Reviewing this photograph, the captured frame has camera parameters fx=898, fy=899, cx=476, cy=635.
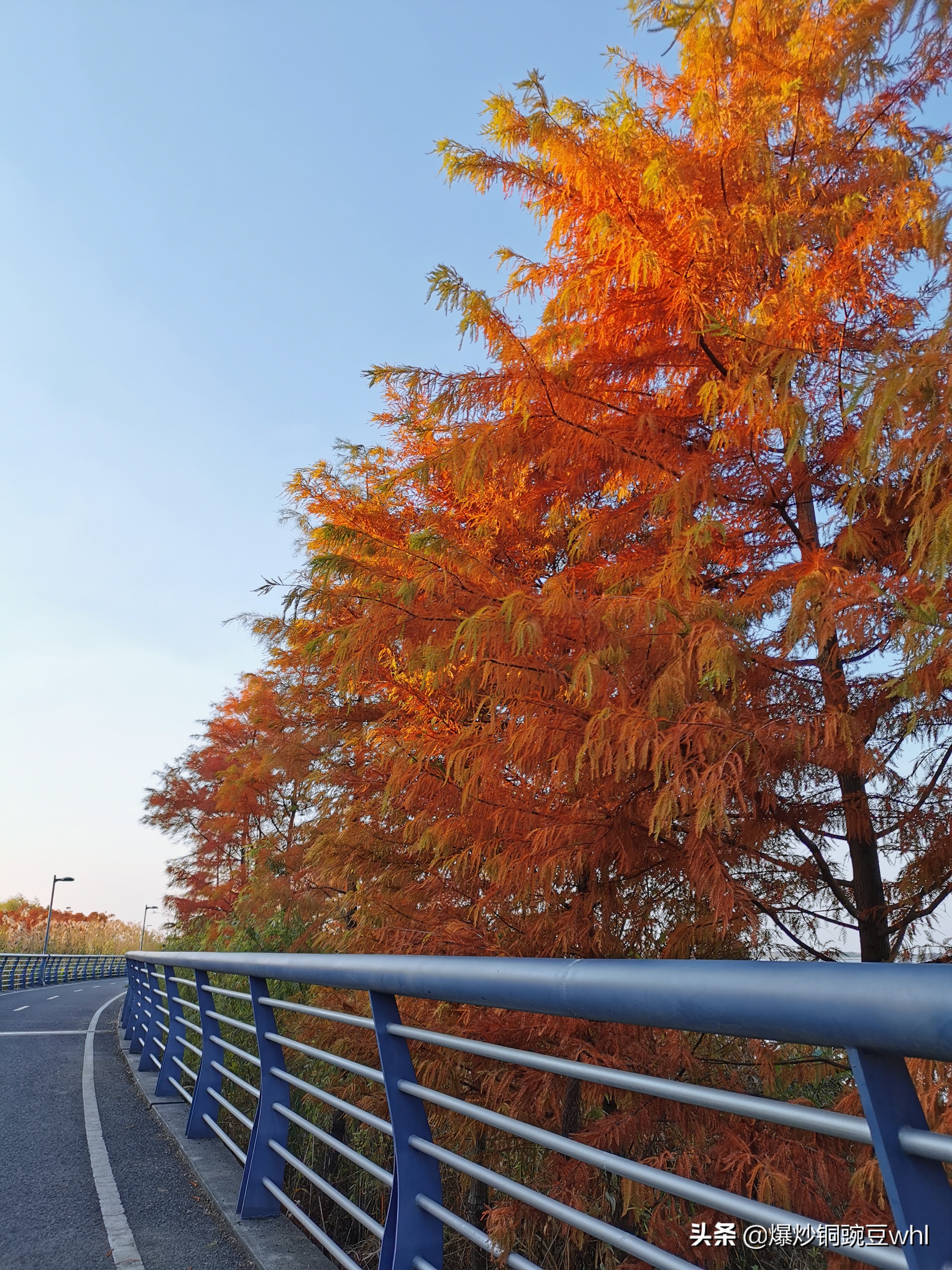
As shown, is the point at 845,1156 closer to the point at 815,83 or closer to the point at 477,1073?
the point at 477,1073

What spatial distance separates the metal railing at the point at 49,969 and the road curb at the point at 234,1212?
44.2 ft

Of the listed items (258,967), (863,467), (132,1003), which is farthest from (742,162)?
(132,1003)

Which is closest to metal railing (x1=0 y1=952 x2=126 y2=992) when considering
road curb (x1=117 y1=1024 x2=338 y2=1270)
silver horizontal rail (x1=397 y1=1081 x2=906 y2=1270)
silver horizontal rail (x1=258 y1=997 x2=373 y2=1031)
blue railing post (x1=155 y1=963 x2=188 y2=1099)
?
blue railing post (x1=155 y1=963 x2=188 y2=1099)

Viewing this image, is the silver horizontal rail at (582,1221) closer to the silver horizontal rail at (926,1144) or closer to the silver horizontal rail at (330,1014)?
the silver horizontal rail at (926,1144)

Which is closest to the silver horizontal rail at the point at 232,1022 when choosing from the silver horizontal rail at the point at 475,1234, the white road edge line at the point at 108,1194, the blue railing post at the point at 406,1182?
the white road edge line at the point at 108,1194

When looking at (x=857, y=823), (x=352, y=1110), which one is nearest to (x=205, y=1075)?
(x=352, y=1110)

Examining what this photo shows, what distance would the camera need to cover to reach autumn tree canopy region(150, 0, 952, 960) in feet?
13.6

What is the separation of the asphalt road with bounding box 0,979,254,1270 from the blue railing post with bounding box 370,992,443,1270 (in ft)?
4.75

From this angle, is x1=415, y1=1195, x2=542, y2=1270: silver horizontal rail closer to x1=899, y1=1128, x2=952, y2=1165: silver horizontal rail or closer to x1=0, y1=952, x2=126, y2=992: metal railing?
x1=899, y1=1128, x2=952, y2=1165: silver horizontal rail

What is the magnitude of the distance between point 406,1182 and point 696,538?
3.07 metres

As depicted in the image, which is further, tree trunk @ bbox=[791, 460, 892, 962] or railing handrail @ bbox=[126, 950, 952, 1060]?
tree trunk @ bbox=[791, 460, 892, 962]

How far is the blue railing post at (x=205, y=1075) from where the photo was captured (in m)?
5.55

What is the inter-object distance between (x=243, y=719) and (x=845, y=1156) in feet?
67.3

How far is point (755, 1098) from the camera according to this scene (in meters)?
1.34
